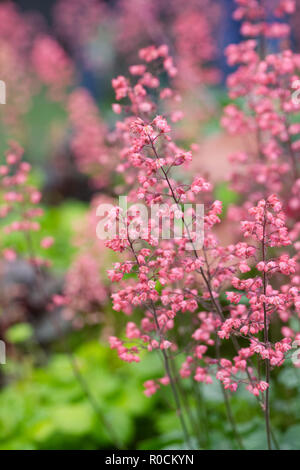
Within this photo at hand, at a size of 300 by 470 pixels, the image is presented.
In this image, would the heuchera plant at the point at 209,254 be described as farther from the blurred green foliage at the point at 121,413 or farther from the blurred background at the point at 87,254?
the blurred background at the point at 87,254

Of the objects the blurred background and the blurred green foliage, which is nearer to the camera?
the blurred green foliage

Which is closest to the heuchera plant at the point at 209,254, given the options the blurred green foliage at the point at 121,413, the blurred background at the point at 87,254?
the blurred green foliage at the point at 121,413

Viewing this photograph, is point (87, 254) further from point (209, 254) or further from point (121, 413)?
point (209, 254)

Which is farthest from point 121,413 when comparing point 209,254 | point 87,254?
point 209,254

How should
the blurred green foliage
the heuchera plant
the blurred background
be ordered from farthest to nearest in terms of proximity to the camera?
the blurred background
the blurred green foliage
the heuchera plant

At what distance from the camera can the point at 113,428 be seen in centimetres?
230

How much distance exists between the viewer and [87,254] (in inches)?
107

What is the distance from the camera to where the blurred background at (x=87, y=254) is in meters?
2.27

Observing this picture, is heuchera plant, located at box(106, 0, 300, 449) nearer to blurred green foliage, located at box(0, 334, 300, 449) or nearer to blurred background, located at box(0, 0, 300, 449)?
blurred green foliage, located at box(0, 334, 300, 449)

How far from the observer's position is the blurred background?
2.27 metres

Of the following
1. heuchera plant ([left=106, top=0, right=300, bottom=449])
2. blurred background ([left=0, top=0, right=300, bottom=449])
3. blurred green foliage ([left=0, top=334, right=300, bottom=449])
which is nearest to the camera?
heuchera plant ([left=106, top=0, right=300, bottom=449])

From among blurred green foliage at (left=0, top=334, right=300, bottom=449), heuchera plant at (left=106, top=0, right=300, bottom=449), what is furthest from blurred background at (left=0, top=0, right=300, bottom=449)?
heuchera plant at (left=106, top=0, right=300, bottom=449)

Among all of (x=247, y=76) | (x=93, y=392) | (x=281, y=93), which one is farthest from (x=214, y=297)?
(x=93, y=392)
